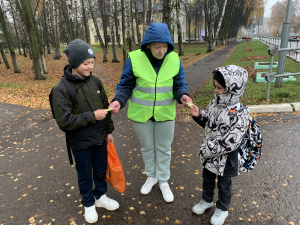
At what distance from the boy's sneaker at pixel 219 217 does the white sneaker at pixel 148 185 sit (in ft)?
2.96

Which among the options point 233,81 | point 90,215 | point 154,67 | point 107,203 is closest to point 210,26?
point 154,67

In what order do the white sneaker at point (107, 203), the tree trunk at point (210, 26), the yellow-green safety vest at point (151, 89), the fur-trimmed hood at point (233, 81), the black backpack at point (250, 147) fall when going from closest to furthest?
the fur-trimmed hood at point (233, 81) < the black backpack at point (250, 147) < the yellow-green safety vest at point (151, 89) < the white sneaker at point (107, 203) < the tree trunk at point (210, 26)

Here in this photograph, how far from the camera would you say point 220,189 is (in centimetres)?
231

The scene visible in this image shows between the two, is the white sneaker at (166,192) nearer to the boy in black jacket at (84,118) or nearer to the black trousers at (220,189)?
the black trousers at (220,189)

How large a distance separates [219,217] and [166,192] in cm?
72

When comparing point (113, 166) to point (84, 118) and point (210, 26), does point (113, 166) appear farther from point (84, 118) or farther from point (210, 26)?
point (210, 26)

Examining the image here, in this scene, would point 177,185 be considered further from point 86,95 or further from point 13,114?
point 13,114

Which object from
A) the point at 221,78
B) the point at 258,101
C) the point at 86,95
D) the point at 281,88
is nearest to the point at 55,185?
the point at 86,95

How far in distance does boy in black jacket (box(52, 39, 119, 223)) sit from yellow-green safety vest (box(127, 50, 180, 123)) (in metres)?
0.38

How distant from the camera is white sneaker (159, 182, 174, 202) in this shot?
276cm

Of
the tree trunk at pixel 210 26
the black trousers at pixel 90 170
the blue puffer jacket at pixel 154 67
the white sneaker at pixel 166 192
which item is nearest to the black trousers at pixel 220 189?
the white sneaker at pixel 166 192

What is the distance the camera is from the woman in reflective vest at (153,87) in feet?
7.70

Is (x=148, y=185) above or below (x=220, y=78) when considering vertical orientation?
below

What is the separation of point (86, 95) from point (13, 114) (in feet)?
19.3
